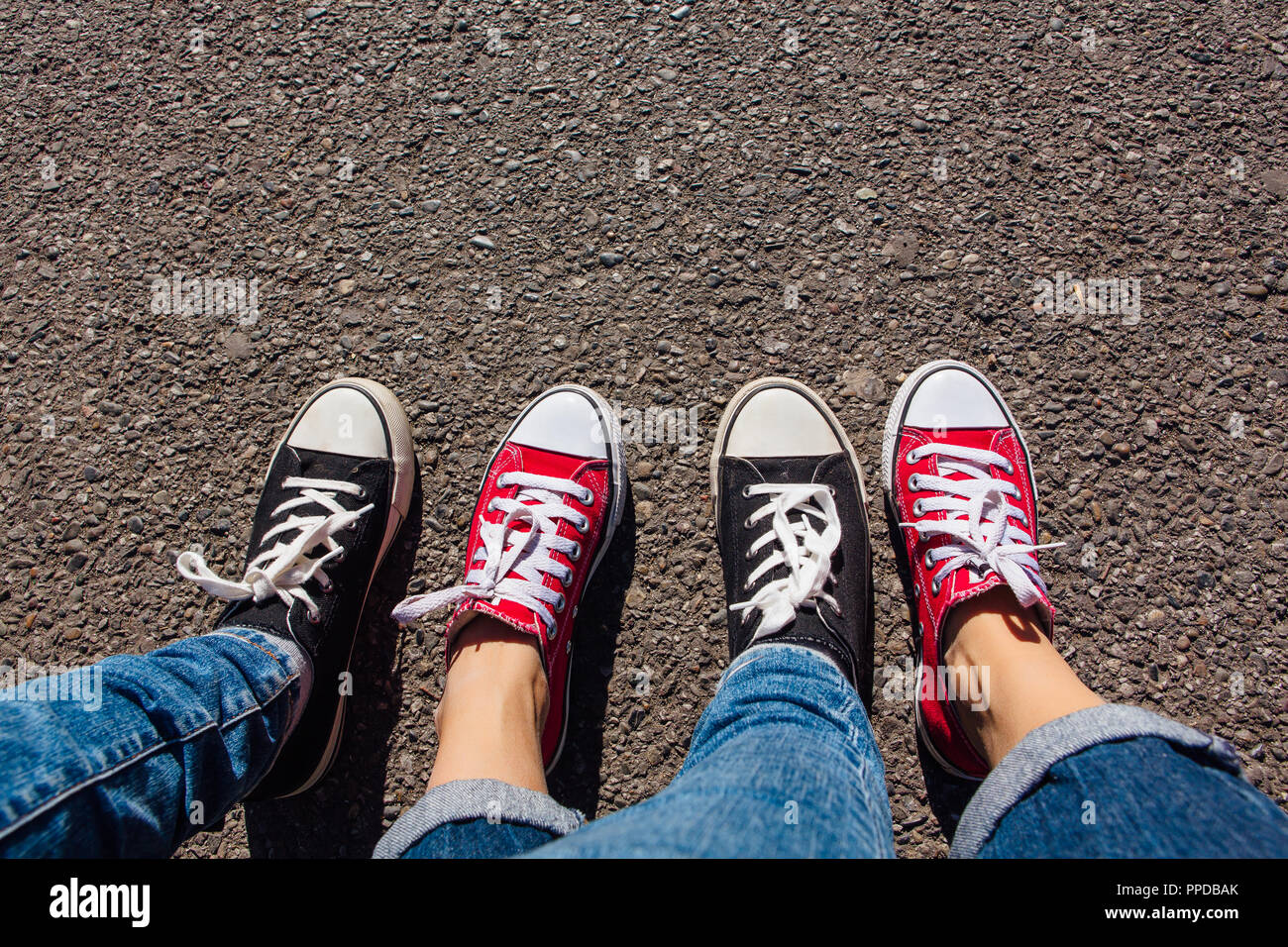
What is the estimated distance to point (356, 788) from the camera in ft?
6.63

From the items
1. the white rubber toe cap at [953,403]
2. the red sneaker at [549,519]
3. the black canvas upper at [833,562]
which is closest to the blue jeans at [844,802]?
the black canvas upper at [833,562]

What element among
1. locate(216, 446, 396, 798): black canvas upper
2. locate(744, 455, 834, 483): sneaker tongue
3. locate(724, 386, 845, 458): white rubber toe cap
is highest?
locate(724, 386, 845, 458): white rubber toe cap

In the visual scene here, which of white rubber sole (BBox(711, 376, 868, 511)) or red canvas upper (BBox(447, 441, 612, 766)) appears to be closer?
red canvas upper (BBox(447, 441, 612, 766))

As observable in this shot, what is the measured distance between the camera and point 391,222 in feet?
7.65

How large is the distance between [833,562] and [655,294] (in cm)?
103

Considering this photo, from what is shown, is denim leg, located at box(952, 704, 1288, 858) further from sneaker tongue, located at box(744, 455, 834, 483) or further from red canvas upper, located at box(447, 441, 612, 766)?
red canvas upper, located at box(447, 441, 612, 766)

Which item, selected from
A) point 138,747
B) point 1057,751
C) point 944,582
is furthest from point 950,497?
point 138,747

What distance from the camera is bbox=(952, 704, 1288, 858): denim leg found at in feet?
3.95

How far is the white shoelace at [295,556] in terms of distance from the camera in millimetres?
1907

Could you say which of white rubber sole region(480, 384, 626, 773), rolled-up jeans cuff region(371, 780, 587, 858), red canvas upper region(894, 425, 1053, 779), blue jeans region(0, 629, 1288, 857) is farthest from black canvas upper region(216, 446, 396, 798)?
red canvas upper region(894, 425, 1053, 779)

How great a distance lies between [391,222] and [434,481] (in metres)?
0.92

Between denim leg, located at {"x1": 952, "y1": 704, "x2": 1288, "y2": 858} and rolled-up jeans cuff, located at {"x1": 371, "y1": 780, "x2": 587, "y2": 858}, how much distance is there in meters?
0.90
